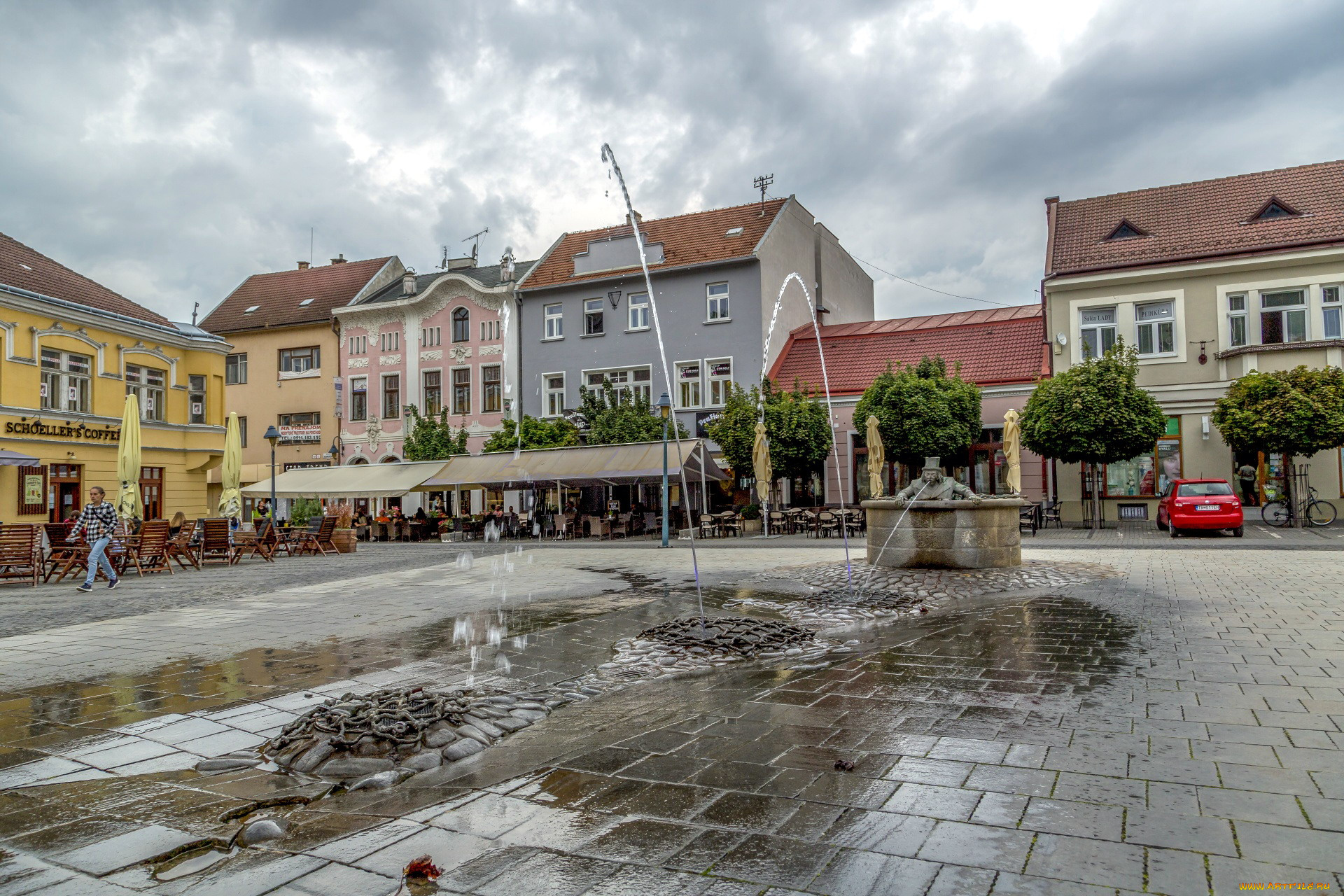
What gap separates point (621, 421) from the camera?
29.9 metres

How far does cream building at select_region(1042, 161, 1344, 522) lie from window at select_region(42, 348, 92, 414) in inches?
1164

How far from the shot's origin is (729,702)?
5328 millimetres

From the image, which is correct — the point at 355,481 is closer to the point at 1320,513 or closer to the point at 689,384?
the point at 689,384

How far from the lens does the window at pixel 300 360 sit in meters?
39.8

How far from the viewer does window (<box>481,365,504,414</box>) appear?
36250mm

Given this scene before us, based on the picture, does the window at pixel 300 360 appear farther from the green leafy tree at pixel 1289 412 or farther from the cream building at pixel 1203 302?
the green leafy tree at pixel 1289 412

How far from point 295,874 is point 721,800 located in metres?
1.59

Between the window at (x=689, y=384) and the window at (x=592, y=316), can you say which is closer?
the window at (x=689, y=384)

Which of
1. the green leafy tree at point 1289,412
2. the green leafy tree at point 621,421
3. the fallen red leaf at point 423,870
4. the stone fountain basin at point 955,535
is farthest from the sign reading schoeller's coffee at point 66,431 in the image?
the green leafy tree at point 1289,412

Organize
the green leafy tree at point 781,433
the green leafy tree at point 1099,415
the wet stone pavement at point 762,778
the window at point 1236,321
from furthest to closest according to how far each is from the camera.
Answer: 1. the green leafy tree at point 781,433
2. the window at point 1236,321
3. the green leafy tree at point 1099,415
4. the wet stone pavement at point 762,778

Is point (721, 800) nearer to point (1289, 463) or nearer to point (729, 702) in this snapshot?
point (729, 702)

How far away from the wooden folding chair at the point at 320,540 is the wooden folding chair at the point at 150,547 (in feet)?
17.8

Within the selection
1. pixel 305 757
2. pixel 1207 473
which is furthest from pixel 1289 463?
pixel 305 757

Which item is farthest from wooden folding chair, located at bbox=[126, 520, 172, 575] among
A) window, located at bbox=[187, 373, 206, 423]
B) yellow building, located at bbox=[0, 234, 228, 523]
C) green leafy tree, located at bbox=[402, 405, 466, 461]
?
green leafy tree, located at bbox=[402, 405, 466, 461]
